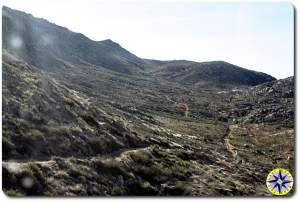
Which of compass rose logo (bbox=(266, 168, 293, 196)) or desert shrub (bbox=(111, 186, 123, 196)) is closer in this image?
desert shrub (bbox=(111, 186, 123, 196))

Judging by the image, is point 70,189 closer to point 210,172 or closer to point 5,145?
point 5,145

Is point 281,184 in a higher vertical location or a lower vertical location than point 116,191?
higher

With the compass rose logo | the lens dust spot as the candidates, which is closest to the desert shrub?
the lens dust spot

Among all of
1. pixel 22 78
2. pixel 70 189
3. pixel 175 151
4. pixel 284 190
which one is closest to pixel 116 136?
pixel 175 151

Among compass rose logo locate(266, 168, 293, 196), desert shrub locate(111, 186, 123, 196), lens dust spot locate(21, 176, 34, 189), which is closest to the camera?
lens dust spot locate(21, 176, 34, 189)

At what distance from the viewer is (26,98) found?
75.2 ft

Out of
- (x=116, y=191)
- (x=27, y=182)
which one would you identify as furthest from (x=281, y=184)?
(x=27, y=182)

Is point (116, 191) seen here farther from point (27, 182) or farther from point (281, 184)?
point (281, 184)

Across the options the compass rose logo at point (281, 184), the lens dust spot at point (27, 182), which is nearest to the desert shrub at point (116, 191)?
the lens dust spot at point (27, 182)

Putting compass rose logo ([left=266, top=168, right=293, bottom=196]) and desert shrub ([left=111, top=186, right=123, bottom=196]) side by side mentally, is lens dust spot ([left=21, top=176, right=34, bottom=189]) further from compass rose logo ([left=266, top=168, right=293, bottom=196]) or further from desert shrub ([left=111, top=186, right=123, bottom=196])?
compass rose logo ([left=266, top=168, right=293, bottom=196])

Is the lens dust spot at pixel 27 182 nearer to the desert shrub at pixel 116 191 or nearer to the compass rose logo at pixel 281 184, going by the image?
the desert shrub at pixel 116 191

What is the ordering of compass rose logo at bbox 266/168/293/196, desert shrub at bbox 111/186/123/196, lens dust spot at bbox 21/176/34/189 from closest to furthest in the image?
lens dust spot at bbox 21/176/34/189, desert shrub at bbox 111/186/123/196, compass rose logo at bbox 266/168/293/196

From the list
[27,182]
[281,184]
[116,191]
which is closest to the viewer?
[27,182]

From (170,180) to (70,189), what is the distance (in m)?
6.75
